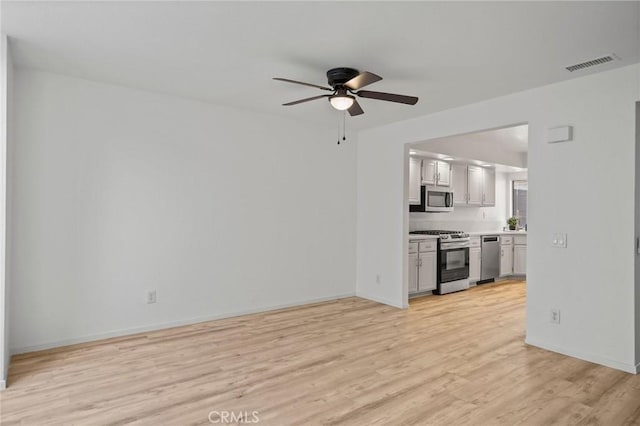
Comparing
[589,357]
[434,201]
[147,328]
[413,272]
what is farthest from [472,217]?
[147,328]

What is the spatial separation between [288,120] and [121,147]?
6.76 ft

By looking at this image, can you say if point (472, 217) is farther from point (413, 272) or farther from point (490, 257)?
point (413, 272)

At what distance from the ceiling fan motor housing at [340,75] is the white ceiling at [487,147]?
A: 258 centimetres

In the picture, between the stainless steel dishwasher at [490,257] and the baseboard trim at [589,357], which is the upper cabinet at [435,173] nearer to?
the stainless steel dishwasher at [490,257]

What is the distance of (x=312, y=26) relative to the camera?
2.60 metres

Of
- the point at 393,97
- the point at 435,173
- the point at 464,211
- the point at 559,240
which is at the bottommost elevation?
the point at 559,240

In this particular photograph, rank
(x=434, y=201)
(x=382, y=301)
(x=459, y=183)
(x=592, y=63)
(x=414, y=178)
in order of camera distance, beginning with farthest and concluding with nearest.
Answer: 1. (x=459, y=183)
2. (x=434, y=201)
3. (x=414, y=178)
4. (x=382, y=301)
5. (x=592, y=63)

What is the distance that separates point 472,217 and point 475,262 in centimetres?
129

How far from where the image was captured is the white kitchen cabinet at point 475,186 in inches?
283

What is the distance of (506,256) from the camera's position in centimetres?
743

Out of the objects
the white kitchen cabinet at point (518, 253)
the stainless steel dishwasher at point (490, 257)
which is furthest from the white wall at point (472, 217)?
the white kitchen cabinet at point (518, 253)

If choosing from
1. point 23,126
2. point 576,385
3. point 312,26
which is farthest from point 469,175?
point 23,126

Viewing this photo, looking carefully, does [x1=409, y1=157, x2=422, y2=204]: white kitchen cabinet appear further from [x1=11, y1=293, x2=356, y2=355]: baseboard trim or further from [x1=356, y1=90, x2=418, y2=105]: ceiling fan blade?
[x1=356, y1=90, x2=418, y2=105]: ceiling fan blade

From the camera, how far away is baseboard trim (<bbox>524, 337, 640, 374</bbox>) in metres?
3.13
